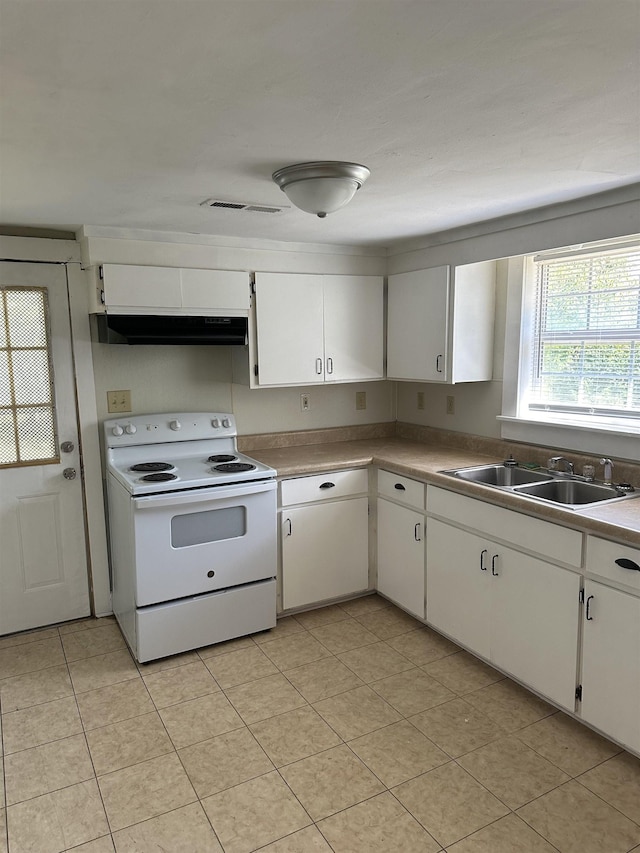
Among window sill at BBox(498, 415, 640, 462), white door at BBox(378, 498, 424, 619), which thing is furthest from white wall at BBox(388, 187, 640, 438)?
white door at BBox(378, 498, 424, 619)

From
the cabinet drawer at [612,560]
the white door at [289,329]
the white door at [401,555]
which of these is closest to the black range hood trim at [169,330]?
the white door at [289,329]

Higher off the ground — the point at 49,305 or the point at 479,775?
the point at 49,305

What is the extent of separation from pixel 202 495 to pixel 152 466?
1.50 feet

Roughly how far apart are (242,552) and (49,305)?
1.62 m

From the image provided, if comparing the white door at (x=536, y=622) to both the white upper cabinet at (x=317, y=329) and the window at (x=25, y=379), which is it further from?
the window at (x=25, y=379)

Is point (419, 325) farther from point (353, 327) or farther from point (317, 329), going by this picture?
point (317, 329)

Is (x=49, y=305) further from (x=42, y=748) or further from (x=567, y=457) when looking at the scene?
(x=567, y=457)

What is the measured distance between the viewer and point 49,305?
10.2 ft

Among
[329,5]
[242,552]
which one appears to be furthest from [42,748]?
[329,5]

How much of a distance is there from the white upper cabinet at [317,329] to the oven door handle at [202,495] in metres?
0.64

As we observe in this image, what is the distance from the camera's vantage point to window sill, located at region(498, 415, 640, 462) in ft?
8.79

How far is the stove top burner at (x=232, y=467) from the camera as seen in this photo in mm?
3105

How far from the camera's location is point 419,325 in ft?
11.6

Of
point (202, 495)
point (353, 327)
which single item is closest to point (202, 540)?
point (202, 495)
